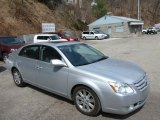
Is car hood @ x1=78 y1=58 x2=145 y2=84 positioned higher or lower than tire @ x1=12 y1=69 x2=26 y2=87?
higher

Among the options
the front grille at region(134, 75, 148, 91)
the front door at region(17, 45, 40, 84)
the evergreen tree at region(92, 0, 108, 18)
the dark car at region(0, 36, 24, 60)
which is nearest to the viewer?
the front grille at region(134, 75, 148, 91)

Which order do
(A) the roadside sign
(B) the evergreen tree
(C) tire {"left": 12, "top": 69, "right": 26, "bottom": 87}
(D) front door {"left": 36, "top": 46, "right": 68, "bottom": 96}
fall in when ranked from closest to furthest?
(D) front door {"left": 36, "top": 46, "right": 68, "bottom": 96} → (C) tire {"left": 12, "top": 69, "right": 26, "bottom": 87} → (A) the roadside sign → (B) the evergreen tree

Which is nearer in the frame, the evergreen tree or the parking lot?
the parking lot

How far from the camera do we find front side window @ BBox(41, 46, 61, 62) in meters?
6.91

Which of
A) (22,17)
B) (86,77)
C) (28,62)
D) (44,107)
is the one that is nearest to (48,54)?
(28,62)

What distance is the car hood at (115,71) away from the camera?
5721mm

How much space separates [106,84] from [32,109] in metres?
2.14

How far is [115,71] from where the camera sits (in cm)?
605

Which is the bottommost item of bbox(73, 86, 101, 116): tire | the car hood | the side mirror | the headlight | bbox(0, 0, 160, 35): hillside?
bbox(73, 86, 101, 116): tire

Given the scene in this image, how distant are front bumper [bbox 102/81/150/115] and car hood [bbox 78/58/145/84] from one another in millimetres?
326

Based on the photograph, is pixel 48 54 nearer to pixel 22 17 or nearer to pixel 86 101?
pixel 86 101

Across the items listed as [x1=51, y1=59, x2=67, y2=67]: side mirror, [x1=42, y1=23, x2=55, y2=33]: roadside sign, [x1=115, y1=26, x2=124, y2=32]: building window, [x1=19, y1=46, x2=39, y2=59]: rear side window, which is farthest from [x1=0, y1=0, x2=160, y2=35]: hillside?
[x1=51, y1=59, x2=67, y2=67]: side mirror

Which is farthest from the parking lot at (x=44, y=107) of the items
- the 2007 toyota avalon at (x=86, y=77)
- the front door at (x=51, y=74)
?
the front door at (x=51, y=74)

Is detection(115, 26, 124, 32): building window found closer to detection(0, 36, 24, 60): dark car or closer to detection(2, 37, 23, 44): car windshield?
detection(2, 37, 23, 44): car windshield
